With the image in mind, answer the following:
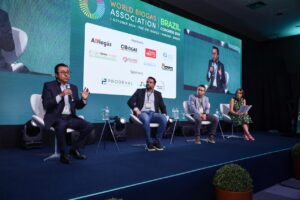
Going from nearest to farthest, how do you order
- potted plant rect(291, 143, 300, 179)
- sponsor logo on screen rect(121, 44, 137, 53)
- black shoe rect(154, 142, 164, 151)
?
potted plant rect(291, 143, 300, 179)
black shoe rect(154, 142, 164, 151)
sponsor logo on screen rect(121, 44, 137, 53)

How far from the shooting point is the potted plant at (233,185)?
6.24ft

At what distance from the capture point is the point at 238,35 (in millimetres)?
7883

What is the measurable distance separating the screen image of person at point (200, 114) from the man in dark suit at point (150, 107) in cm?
69

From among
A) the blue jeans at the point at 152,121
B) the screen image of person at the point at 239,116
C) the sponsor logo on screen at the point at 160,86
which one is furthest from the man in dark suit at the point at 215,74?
the blue jeans at the point at 152,121

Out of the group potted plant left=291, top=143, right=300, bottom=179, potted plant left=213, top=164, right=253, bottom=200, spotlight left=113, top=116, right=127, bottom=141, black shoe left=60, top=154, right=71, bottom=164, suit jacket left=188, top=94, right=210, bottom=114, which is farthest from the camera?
suit jacket left=188, top=94, right=210, bottom=114

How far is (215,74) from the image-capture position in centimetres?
648

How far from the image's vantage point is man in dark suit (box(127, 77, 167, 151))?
351 cm

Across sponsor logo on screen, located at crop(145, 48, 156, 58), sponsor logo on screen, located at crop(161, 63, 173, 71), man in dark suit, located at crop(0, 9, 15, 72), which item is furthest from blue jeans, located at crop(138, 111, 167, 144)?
man in dark suit, located at crop(0, 9, 15, 72)

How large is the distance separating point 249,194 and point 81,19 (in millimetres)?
3412

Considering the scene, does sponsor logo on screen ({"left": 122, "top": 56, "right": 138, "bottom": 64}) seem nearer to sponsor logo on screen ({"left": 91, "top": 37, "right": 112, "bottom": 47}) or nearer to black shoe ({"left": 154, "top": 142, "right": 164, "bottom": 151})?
sponsor logo on screen ({"left": 91, "top": 37, "right": 112, "bottom": 47})

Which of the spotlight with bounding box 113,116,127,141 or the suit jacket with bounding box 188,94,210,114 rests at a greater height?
the suit jacket with bounding box 188,94,210,114

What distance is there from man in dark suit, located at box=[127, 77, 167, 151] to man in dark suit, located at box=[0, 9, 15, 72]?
1.70m

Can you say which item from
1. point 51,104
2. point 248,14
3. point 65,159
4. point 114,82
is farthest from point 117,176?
point 248,14

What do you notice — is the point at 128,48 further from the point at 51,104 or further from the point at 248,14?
the point at 248,14
